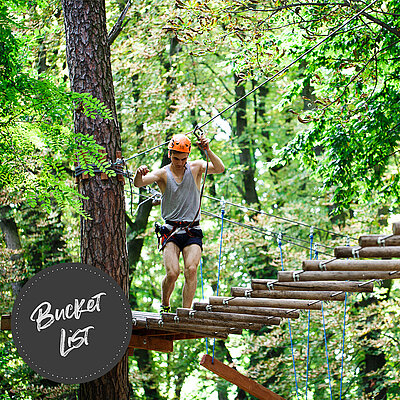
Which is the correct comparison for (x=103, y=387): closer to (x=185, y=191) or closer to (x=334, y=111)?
(x=185, y=191)

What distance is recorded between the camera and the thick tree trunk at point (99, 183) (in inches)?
192

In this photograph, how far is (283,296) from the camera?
11.1ft

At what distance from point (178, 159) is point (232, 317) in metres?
1.28

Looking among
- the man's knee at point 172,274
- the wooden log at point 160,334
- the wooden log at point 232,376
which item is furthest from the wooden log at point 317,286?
the wooden log at point 232,376

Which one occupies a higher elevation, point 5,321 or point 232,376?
point 5,321

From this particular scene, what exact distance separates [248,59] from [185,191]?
2316mm

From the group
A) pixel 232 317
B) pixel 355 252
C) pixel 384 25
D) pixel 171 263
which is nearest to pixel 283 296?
pixel 232 317

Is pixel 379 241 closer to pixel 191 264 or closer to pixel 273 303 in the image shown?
pixel 273 303

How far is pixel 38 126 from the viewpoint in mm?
4520

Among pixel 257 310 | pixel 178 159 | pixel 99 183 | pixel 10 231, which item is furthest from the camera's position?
pixel 10 231

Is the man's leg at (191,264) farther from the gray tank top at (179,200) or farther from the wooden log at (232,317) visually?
the wooden log at (232,317)

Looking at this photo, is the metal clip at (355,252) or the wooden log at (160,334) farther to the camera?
the wooden log at (160,334)

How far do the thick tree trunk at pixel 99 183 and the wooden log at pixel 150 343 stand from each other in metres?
0.28

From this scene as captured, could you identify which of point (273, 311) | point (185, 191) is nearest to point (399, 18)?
point (185, 191)
